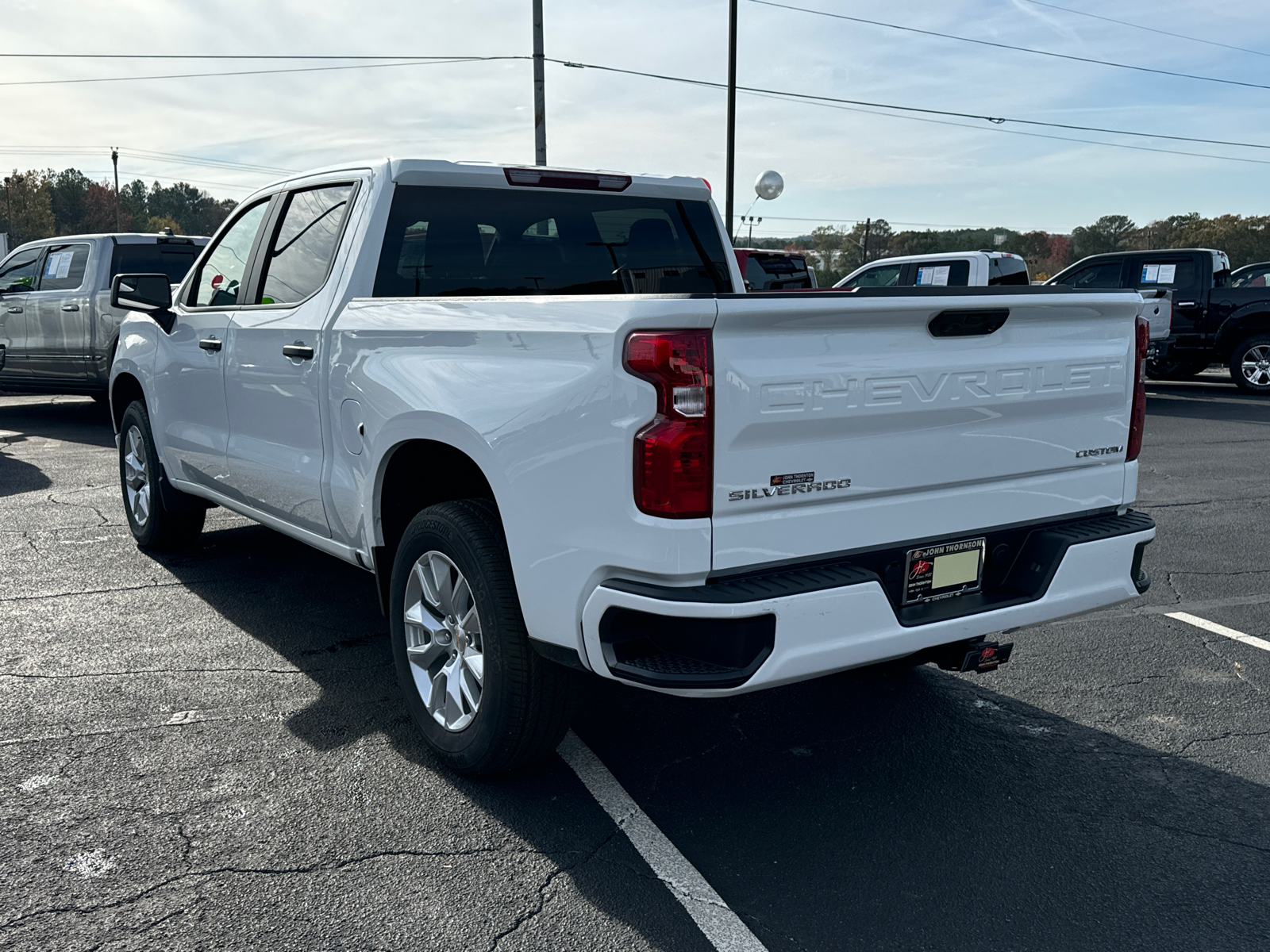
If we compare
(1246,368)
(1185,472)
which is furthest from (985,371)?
(1246,368)

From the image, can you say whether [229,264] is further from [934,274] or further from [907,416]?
[934,274]

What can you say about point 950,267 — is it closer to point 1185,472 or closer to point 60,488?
point 1185,472

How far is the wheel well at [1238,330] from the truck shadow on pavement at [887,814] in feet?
48.4

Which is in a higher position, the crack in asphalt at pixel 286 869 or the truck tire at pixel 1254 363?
the truck tire at pixel 1254 363

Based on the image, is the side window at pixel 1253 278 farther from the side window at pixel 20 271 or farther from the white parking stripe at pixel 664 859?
the side window at pixel 20 271

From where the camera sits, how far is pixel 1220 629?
516cm

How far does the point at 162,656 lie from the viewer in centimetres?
465

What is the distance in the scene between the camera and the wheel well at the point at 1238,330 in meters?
16.4

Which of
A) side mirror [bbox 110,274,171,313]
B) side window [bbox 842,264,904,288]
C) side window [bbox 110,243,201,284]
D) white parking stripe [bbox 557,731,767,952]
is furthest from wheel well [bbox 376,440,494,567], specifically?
side window [bbox 842,264,904,288]

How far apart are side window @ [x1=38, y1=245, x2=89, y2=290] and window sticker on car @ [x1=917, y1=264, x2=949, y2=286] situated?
1085 cm

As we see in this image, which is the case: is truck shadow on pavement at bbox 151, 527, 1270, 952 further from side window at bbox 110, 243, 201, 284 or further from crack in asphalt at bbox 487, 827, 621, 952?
side window at bbox 110, 243, 201, 284

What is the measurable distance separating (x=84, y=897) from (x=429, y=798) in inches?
38.6

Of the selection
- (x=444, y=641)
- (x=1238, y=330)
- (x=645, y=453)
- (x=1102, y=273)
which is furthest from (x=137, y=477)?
(x=1238, y=330)

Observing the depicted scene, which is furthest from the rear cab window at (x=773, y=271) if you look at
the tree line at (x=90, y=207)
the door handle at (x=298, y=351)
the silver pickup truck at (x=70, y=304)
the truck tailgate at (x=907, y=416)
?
the tree line at (x=90, y=207)
